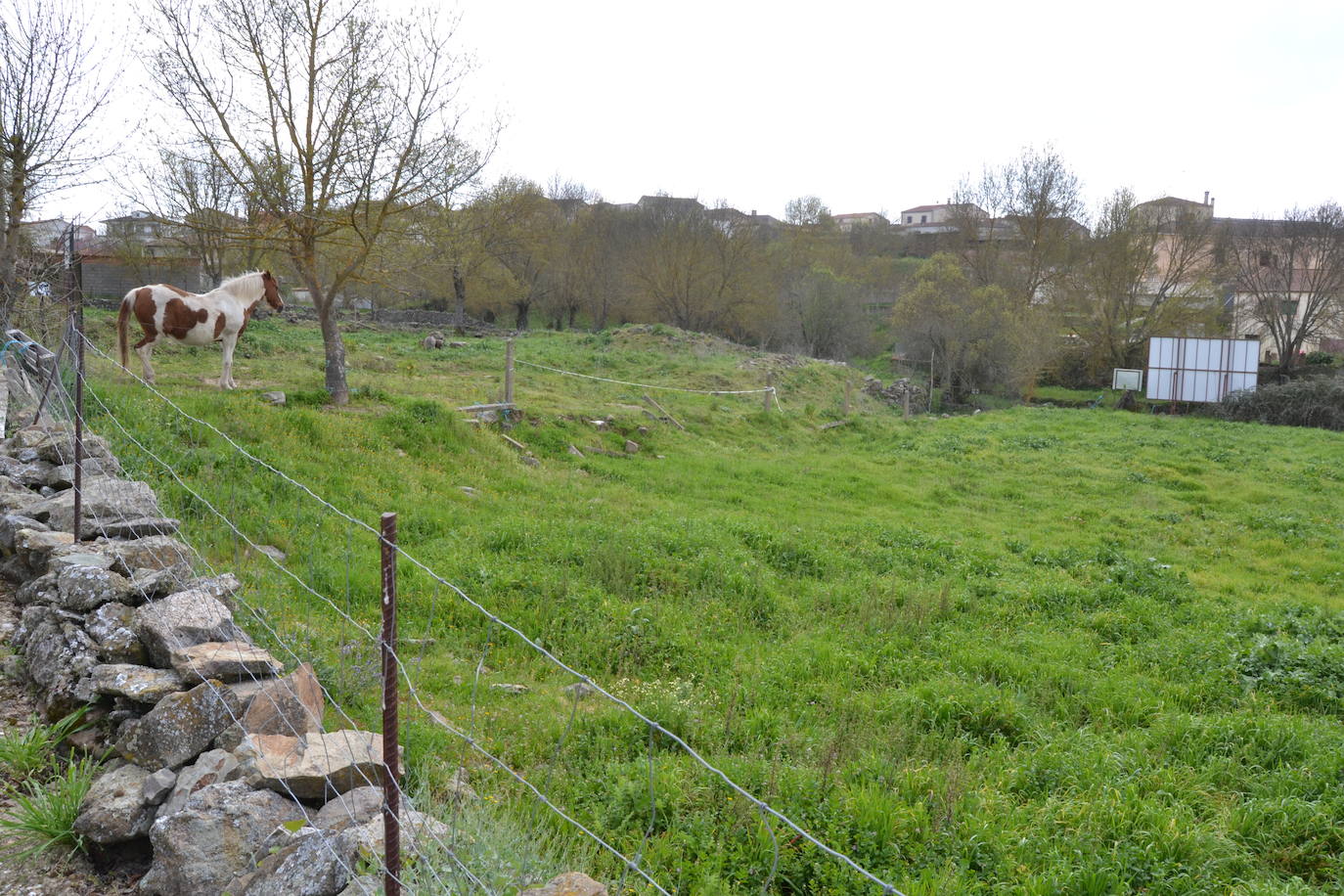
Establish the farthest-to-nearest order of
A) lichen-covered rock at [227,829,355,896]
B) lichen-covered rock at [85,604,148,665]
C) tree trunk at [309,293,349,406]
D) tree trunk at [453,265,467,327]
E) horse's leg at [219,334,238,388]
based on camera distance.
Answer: tree trunk at [453,265,467,327] < tree trunk at [309,293,349,406] < horse's leg at [219,334,238,388] < lichen-covered rock at [85,604,148,665] < lichen-covered rock at [227,829,355,896]

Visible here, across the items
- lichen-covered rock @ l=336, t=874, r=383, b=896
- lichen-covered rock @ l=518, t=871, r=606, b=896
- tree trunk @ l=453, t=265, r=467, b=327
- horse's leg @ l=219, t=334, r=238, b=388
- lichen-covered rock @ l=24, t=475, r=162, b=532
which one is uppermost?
tree trunk @ l=453, t=265, r=467, b=327

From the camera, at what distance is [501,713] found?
17.2ft

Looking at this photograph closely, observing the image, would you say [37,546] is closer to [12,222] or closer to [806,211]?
[12,222]

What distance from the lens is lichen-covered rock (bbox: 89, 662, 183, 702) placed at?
4.00 meters

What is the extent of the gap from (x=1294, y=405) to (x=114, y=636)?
34090 mm

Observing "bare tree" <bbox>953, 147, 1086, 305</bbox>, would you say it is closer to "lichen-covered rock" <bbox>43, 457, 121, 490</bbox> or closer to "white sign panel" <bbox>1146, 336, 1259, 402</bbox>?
"white sign panel" <bbox>1146, 336, 1259, 402</bbox>

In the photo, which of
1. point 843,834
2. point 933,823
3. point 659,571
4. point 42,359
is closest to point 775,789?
point 843,834

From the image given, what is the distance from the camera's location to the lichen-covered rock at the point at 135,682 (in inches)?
157

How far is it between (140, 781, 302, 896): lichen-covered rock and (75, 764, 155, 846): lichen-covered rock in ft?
0.46

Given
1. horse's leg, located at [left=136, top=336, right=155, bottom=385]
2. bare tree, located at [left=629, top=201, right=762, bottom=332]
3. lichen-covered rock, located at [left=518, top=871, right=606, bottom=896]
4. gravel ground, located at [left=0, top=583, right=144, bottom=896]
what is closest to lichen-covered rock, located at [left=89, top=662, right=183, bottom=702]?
gravel ground, located at [left=0, top=583, right=144, bottom=896]

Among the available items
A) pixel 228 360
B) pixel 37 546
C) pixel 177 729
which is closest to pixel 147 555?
pixel 37 546

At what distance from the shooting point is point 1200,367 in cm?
3188

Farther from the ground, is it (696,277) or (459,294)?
(696,277)

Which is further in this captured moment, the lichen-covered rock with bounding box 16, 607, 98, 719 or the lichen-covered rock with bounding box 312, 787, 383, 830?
the lichen-covered rock with bounding box 16, 607, 98, 719
